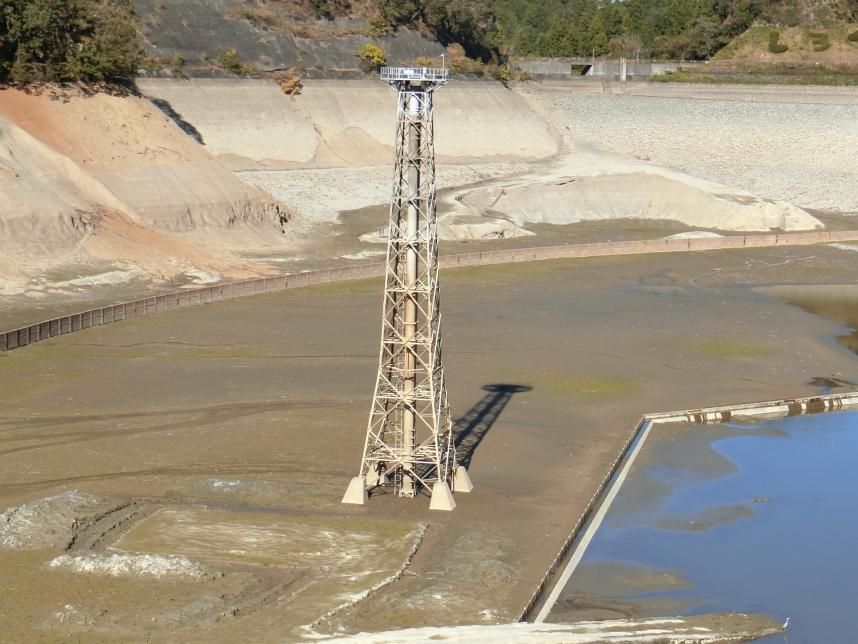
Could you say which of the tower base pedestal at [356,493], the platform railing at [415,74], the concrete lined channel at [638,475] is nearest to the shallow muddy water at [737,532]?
the concrete lined channel at [638,475]

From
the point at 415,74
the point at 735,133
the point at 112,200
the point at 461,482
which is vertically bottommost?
the point at 461,482

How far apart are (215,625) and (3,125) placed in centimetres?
5565

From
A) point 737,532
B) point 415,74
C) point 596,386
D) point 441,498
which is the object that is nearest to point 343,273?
point 596,386

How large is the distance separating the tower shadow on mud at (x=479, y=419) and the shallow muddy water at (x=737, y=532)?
5.25m

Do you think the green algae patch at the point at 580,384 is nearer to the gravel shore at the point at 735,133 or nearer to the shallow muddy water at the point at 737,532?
the shallow muddy water at the point at 737,532

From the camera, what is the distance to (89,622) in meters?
29.8

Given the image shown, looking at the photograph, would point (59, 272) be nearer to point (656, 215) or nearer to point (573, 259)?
point (573, 259)

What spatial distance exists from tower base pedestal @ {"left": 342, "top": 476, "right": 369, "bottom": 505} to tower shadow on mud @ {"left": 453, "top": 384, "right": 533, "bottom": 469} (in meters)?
4.67

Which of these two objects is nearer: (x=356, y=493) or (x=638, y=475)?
(x=356, y=493)

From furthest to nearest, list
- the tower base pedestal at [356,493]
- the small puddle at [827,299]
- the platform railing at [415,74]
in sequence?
the small puddle at [827,299] < the platform railing at [415,74] < the tower base pedestal at [356,493]

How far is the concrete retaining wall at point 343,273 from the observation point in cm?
6016

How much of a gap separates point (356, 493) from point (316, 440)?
6582 millimetres

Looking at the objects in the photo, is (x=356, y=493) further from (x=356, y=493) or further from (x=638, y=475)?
(x=638, y=475)

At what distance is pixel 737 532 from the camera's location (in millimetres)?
39094
